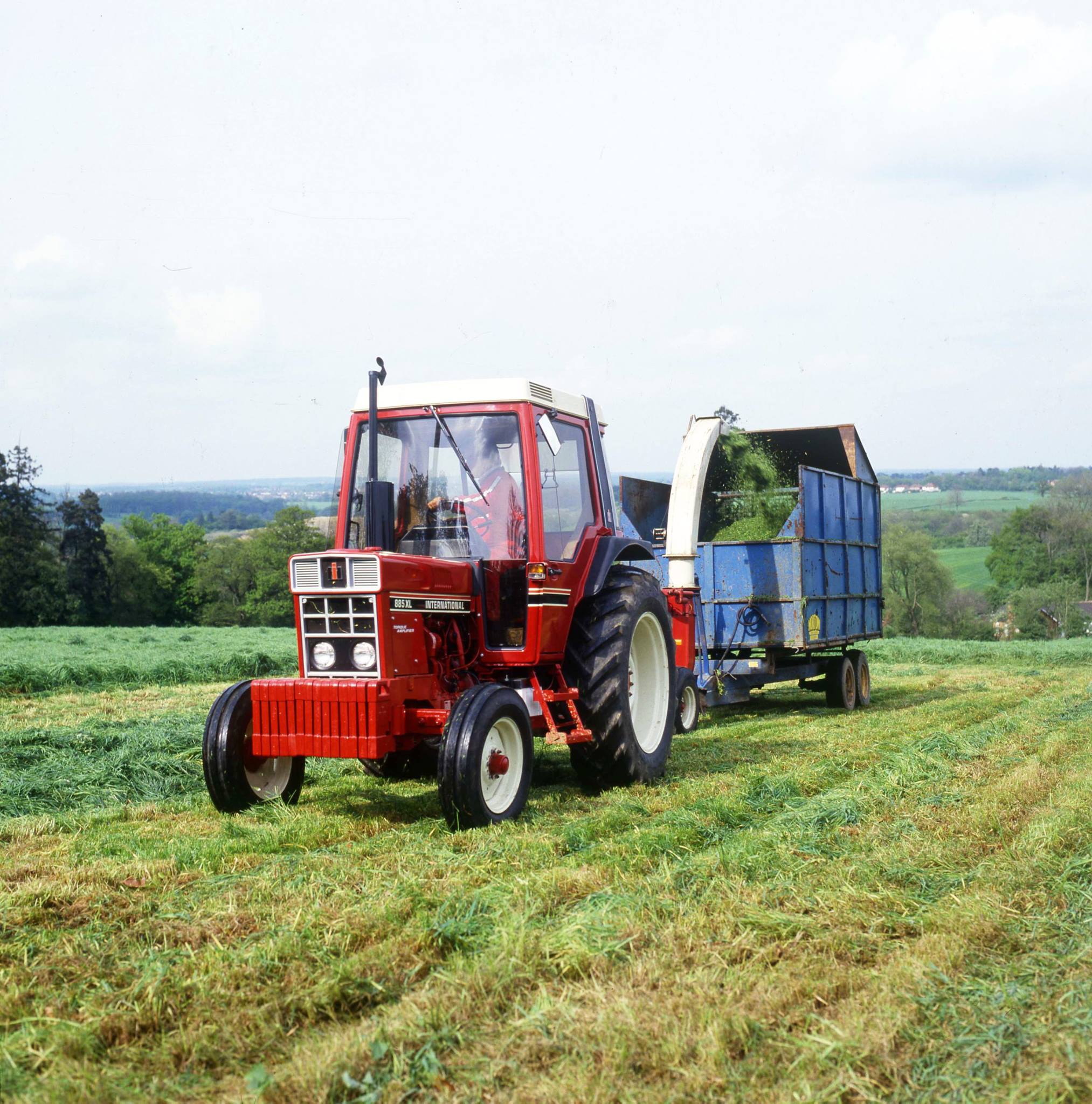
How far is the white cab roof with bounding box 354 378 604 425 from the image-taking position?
22.8 feet

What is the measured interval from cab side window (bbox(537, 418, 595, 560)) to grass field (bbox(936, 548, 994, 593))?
210 ft

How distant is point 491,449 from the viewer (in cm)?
692

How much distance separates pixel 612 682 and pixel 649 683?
1.17 meters

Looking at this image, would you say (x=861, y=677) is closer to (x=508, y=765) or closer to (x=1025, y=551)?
(x=508, y=765)

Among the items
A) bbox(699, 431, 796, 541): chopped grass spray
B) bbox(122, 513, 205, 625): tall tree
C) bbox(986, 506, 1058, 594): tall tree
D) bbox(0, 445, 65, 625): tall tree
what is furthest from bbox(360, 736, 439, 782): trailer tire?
bbox(986, 506, 1058, 594): tall tree

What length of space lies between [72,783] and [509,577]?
11.2 feet

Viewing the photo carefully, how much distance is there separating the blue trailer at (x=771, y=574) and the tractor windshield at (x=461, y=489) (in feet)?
15.8

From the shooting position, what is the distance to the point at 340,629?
20.3 ft

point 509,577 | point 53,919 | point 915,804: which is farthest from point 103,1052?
point 915,804

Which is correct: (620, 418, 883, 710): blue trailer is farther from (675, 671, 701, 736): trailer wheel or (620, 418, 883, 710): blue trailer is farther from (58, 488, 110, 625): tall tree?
(58, 488, 110, 625): tall tree

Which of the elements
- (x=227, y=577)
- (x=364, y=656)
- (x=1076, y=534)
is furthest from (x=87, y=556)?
(x=1076, y=534)

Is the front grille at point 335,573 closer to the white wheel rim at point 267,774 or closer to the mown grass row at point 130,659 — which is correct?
the white wheel rim at point 267,774

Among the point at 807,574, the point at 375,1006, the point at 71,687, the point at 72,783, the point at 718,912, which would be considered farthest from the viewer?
the point at 71,687

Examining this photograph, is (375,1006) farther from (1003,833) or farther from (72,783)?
(72,783)
